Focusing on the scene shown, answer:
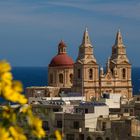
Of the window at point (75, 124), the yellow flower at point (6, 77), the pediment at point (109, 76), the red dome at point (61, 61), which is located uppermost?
the red dome at point (61, 61)

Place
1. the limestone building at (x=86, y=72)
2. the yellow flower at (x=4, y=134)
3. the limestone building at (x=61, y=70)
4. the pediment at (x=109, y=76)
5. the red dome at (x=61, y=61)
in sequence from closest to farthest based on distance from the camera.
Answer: the yellow flower at (x=4, y=134) < the limestone building at (x=86, y=72) < the pediment at (x=109, y=76) < the limestone building at (x=61, y=70) < the red dome at (x=61, y=61)

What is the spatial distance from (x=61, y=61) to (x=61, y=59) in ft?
0.76

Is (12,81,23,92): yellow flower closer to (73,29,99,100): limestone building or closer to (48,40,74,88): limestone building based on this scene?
(73,29,99,100): limestone building

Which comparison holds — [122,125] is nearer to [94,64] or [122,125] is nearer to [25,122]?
[94,64]

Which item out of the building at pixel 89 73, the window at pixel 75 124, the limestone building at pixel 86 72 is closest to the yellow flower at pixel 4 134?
the window at pixel 75 124

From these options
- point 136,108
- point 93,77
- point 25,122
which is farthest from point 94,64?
point 25,122

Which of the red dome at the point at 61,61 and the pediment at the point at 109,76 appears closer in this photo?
the pediment at the point at 109,76

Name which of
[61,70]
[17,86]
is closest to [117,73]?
[61,70]

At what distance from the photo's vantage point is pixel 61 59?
264 feet

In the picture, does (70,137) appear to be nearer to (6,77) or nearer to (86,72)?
(86,72)

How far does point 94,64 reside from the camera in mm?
78062

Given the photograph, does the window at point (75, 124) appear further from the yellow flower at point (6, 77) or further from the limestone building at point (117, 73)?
the yellow flower at point (6, 77)

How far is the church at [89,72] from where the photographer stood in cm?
7819

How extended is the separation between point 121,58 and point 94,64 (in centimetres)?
369
